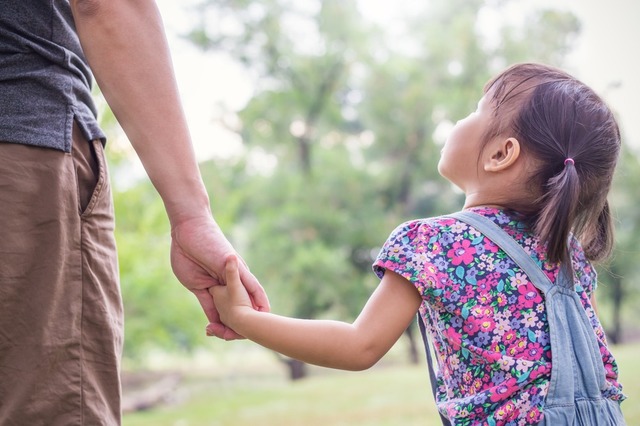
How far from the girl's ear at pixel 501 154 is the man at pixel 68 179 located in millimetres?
551

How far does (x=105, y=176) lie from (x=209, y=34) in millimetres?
10706

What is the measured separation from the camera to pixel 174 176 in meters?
1.22

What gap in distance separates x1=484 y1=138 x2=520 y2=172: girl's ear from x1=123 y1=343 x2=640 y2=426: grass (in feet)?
9.29

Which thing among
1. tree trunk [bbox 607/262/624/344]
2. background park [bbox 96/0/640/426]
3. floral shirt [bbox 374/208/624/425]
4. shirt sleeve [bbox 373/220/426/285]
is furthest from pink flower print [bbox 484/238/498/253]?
tree trunk [bbox 607/262/624/344]

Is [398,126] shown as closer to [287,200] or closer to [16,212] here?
[287,200]

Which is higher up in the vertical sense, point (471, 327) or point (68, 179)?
point (68, 179)

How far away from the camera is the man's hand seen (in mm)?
1250

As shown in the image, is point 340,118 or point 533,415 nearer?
point 533,415

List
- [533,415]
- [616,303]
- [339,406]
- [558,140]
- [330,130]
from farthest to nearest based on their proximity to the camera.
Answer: [330,130], [616,303], [339,406], [558,140], [533,415]

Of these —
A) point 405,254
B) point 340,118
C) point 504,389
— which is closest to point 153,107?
point 405,254

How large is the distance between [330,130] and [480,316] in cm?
1056

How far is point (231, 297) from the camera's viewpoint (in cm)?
126

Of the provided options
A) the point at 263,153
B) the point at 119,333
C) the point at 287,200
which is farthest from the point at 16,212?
the point at 263,153

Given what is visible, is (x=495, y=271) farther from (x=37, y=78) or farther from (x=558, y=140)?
(x=37, y=78)
